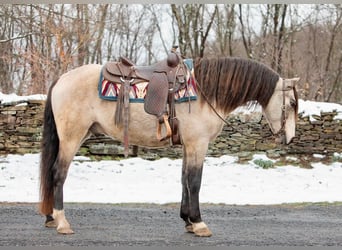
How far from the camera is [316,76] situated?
1677 centimetres

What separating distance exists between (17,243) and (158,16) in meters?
16.4

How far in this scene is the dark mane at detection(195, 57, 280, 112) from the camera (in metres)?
5.55

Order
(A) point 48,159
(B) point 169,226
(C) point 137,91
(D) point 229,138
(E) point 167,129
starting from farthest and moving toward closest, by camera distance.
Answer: (D) point 229,138 → (B) point 169,226 → (A) point 48,159 → (C) point 137,91 → (E) point 167,129

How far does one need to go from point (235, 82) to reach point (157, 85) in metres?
0.86

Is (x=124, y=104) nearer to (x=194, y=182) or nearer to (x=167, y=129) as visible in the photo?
(x=167, y=129)

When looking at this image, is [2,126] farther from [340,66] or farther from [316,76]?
[340,66]

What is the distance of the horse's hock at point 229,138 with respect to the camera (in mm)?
10750

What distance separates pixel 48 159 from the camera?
573 centimetres

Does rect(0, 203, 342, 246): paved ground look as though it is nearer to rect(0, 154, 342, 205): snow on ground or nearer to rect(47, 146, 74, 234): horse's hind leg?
rect(47, 146, 74, 234): horse's hind leg

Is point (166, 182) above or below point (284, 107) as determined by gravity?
below

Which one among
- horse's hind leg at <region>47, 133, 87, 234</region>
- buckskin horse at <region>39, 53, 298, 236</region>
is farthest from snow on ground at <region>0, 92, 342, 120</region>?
horse's hind leg at <region>47, 133, 87, 234</region>

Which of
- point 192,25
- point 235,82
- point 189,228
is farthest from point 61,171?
point 192,25

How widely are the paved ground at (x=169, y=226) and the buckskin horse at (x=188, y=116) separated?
0.30 m

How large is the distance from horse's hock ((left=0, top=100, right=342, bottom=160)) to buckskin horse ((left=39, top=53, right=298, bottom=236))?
510 centimetres
